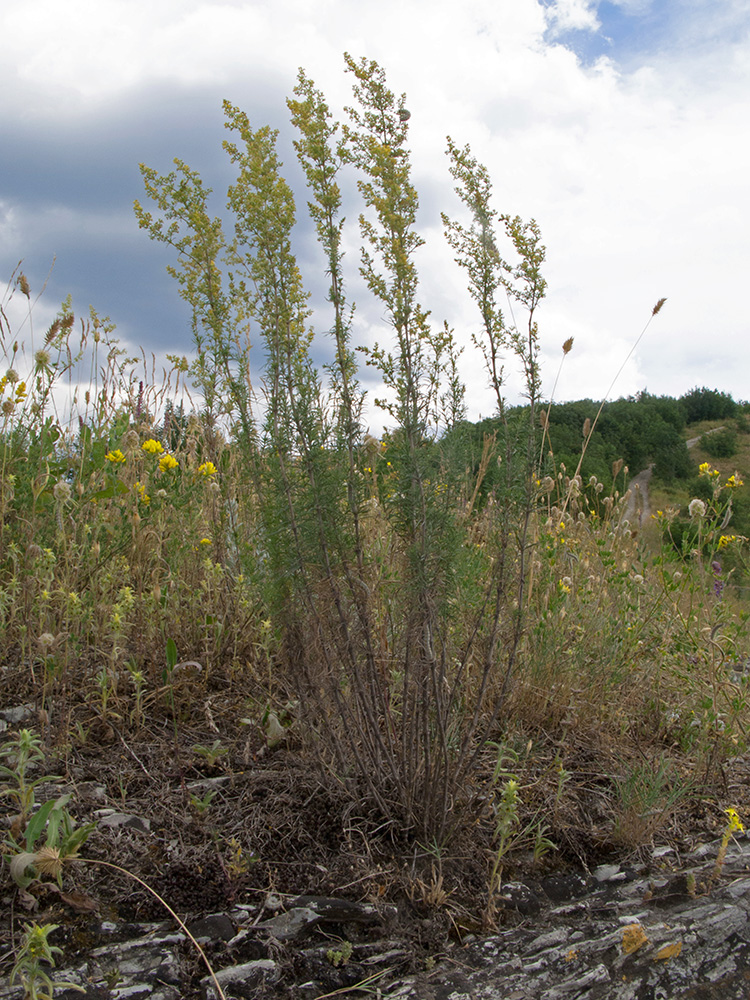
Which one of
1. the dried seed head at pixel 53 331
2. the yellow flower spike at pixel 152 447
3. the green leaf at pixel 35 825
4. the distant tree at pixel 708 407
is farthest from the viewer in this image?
the distant tree at pixel 708 407

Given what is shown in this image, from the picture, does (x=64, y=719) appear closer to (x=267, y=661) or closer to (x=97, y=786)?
(x=97, y=786)

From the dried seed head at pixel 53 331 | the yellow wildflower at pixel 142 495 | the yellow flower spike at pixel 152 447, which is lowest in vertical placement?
the yellow wildflower at pixel 142 495

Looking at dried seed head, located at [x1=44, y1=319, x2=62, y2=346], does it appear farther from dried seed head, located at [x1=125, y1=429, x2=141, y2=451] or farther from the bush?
the bush

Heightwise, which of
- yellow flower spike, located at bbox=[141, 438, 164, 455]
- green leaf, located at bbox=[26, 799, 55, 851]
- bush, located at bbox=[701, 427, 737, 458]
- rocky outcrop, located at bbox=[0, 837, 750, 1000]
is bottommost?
rocky outcrop, located at bbox=[0, 837, 750, 1000]

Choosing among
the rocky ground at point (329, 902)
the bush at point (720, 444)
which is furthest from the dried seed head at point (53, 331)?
the bush at point (720, 444)

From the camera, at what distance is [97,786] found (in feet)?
7.38

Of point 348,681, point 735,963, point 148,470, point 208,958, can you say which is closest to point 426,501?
point 348,681

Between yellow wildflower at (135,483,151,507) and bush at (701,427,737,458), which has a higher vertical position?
bush at (701,427,737,458)

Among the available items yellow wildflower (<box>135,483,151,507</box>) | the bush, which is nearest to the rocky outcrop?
yellow wildflower (<box>135,483,151,507</box>)

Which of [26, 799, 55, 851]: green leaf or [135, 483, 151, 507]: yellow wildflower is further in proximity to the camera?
[135, 483, 151, 507]: yellow wildflower

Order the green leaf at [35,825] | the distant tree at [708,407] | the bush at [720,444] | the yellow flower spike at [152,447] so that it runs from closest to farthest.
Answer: the green leaf at [35,825]
the yellow flower spike at [152,447]
the bush at [720,444]
the distant tree at [708,407]

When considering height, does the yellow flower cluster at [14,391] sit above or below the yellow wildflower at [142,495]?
above

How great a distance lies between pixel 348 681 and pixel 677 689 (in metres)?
2.01

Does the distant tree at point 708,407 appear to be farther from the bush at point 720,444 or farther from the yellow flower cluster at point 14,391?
the yellow flower cluster at point 14,391
